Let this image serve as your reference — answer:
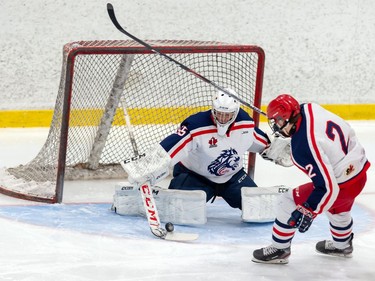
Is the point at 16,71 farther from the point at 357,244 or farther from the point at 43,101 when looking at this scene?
the point at 357,244

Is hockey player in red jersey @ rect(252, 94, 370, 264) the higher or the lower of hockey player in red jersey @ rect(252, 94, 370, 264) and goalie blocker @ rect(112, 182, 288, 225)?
the higher

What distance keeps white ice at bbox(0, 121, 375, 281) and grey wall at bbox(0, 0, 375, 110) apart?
185 cm

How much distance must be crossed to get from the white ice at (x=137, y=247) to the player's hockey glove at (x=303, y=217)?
23 centimetres

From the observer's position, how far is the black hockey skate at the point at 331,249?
382cm

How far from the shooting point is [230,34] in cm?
689

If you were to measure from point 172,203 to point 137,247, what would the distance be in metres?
0.46

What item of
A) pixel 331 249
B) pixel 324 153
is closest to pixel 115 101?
pixel 331 249

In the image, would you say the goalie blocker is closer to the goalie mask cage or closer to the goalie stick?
the goalie stick

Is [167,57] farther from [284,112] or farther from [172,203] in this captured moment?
[284,112]

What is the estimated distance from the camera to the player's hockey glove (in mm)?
3434

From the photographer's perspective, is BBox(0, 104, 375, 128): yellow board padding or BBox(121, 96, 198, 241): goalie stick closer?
BBox(121, 96, 198, 241): goalie stick

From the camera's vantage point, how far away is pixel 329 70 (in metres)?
7.12

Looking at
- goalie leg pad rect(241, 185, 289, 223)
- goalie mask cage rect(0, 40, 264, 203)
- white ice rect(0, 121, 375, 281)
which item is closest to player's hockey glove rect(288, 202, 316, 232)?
white ice rect(0, 121, 375, 281)

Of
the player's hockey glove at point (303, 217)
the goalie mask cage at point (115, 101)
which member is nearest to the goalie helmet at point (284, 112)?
the player's hockey glove at point (303, 217)
